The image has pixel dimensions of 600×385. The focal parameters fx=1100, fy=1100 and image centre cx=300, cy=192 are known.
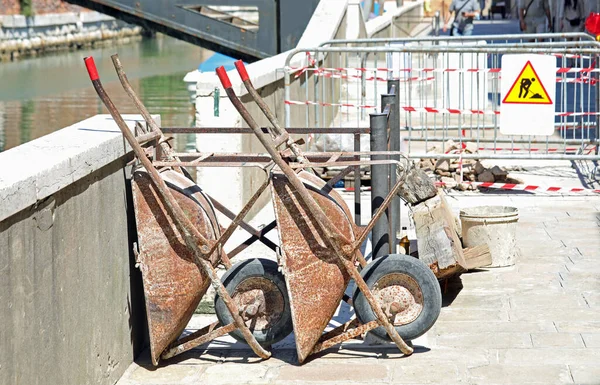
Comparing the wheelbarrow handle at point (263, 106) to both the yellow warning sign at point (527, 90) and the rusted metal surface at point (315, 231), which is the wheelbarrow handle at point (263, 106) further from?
A: the yellow warning sign at point (527, 90)

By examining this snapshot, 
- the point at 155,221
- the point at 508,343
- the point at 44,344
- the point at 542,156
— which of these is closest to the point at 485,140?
the point at 542,156

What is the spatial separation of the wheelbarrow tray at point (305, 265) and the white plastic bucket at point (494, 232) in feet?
7.36

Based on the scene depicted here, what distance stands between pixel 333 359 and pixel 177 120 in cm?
1847

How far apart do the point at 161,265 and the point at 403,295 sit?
130 cm

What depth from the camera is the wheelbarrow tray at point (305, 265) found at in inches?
225

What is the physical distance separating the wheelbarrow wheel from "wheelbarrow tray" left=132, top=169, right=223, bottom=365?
0.84ft

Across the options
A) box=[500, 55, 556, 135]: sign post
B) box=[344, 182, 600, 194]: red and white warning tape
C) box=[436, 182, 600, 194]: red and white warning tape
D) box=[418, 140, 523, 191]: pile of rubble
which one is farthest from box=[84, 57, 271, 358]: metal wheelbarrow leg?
box=[500, 55, 556, 135]: sign post

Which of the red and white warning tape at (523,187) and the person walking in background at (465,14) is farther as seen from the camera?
the person walking in background at (465,14)

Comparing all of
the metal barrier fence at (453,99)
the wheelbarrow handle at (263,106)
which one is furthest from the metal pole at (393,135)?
the wheelbarrow handle at (263,106)

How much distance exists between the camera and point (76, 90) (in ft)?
111

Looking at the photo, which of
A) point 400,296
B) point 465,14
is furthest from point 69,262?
point 465,14

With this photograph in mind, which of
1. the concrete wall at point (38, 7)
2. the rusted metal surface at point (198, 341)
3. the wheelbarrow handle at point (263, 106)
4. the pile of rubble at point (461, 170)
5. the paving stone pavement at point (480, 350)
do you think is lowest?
the paving stone pavement at point (480, 350)

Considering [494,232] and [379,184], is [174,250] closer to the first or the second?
[379,184]

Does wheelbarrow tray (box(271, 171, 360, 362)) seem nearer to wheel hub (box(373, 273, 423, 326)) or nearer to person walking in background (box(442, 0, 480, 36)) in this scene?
wheel hub (box(373, 273, 423, 326))
